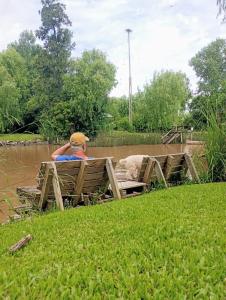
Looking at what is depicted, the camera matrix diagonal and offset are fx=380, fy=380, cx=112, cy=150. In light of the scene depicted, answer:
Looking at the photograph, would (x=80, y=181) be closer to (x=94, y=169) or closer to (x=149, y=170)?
(x=94, y=169)

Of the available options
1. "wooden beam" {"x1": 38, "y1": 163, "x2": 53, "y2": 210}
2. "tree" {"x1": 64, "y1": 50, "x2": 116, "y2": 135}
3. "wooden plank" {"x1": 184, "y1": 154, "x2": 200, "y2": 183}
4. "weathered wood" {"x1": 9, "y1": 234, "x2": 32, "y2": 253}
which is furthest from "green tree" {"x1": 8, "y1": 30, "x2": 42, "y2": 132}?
"weathered wood" {"x1": 9, "y1": 234, "x2": 32, "y2": 253}

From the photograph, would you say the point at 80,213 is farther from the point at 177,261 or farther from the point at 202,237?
the point at 177,261

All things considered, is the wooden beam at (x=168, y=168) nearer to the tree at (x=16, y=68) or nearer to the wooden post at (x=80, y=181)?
the wooden post at (x=80, y=181)

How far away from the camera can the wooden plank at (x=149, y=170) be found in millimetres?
6933

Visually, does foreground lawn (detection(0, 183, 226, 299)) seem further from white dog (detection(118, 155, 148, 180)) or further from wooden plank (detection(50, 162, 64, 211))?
white dog (detection(118, 155, 148, 180))

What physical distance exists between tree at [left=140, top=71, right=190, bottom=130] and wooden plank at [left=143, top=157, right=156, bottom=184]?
3974 cm

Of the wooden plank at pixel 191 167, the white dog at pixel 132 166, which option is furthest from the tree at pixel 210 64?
the wooden plank at pixel 191 167

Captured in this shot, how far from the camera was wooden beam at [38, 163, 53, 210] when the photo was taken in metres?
5.09

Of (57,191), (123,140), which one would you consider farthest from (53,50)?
(57,191)

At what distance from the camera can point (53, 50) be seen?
42.5m

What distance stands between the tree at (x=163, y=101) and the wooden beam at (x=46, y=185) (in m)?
41.6

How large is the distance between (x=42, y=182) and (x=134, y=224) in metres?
2.31

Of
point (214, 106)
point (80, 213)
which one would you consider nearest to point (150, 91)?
point (214, 106)

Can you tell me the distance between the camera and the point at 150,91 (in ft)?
159
